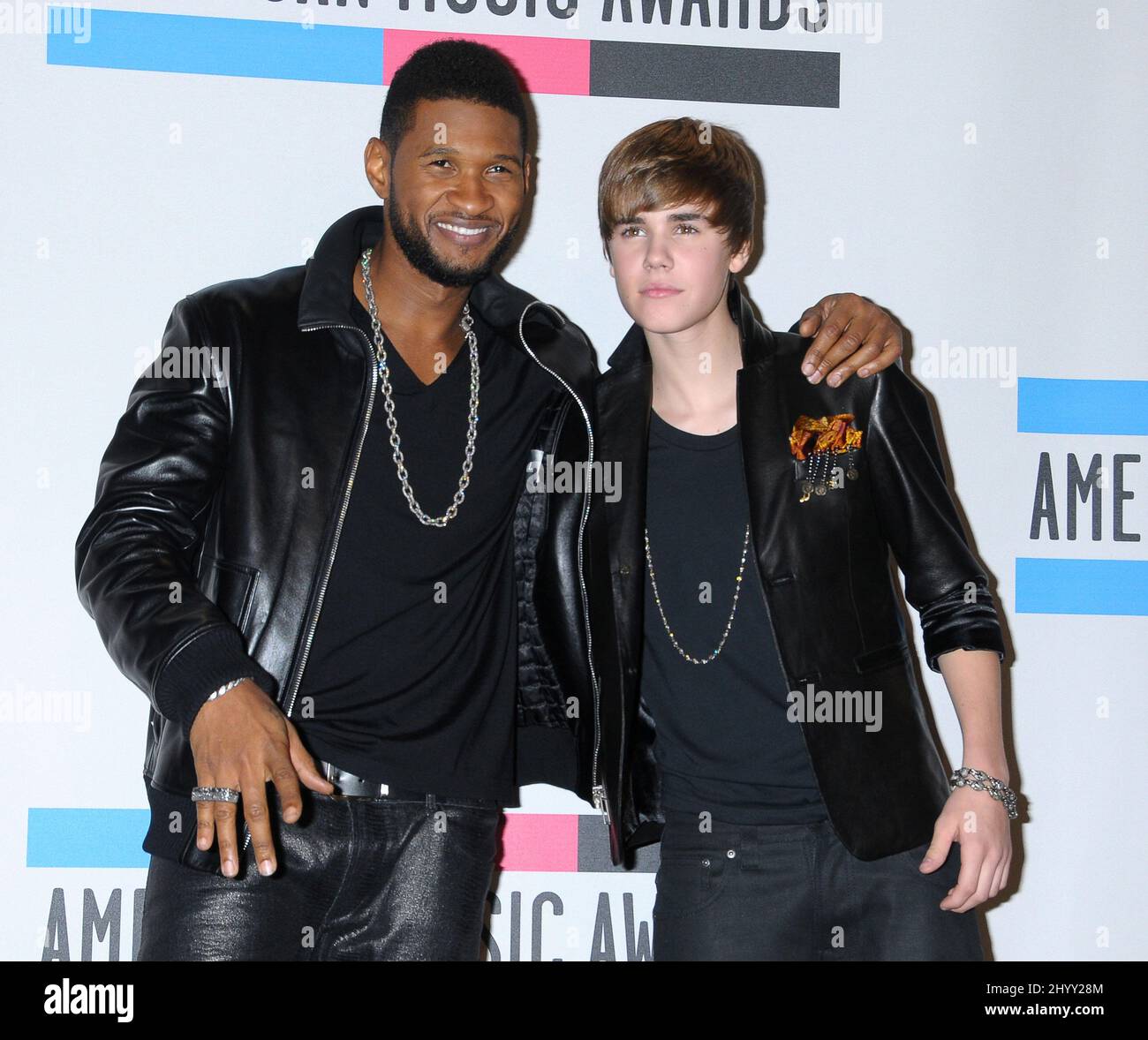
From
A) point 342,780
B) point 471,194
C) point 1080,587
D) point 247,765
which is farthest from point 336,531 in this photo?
point 1080,587

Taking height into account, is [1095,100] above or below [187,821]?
above

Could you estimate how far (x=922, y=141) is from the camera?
9.64 feet

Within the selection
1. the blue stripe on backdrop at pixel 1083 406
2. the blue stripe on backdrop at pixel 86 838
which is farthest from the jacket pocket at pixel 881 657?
the blue stripe on backdrop at pixel 86 838

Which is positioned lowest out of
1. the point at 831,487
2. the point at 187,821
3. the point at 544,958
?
the point at 544,958

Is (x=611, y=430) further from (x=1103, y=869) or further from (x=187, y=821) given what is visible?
(x=1103, y=869)

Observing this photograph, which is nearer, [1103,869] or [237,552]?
[237,552]

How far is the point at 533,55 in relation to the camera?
2.82 m

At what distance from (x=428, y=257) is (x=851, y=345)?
2.71 ft

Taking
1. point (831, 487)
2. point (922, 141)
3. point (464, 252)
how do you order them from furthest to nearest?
1. point (922, 141)
2. point (464, 252)
3. point (831, 487)

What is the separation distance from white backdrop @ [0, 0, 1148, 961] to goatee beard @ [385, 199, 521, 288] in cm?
59

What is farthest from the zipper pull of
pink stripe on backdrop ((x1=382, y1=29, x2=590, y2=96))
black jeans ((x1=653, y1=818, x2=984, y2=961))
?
pink stripe on backdrop ((x1=382, y1=29, x2=590, y2=96))
